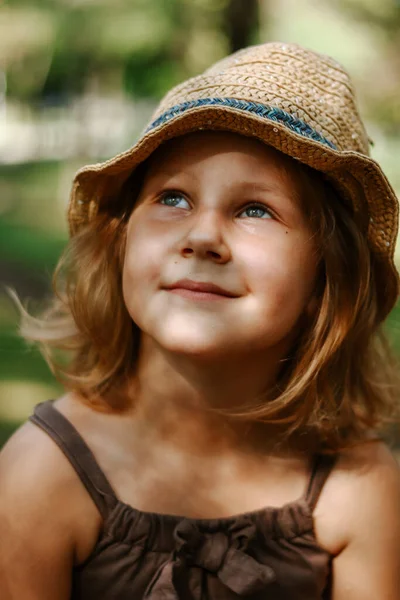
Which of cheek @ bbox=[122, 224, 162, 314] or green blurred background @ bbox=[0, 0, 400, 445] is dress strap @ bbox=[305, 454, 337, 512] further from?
green blurred background @ bbox=[0, 0, 400, 445]

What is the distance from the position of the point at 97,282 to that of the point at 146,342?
21 cm

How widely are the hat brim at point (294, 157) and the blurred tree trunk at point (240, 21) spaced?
3727 mm

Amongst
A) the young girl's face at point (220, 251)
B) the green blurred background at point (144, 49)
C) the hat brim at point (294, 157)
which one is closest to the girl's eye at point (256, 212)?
the young girl's face at point (220, 251)

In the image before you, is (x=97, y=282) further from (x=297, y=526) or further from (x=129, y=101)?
(x=129, y=101)

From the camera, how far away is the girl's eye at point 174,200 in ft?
5.84

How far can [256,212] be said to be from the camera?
1.75 metres

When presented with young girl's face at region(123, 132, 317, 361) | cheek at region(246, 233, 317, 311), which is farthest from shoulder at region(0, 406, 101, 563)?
cheek at region(246, 233, 317, 311)

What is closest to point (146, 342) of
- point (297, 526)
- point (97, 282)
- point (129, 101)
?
point (97, 282)

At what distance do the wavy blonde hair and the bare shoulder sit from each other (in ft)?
0.24

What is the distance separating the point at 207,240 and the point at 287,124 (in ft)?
0.95

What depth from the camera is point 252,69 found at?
5.96 ft

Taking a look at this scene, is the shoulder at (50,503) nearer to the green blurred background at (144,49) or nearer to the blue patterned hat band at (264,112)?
the blue patterned hat band at (264,112)

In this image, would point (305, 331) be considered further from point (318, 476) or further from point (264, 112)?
point (264, 112)

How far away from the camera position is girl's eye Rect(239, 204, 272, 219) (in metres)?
1.74
